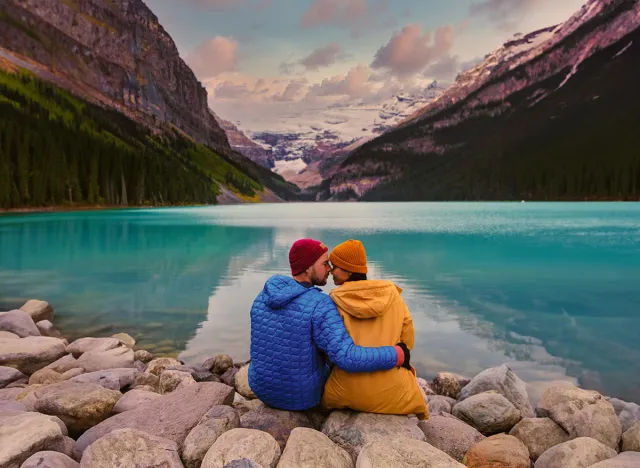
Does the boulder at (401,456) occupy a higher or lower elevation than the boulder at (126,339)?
higher

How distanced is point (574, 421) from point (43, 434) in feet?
23.6

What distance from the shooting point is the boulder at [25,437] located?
227 inches

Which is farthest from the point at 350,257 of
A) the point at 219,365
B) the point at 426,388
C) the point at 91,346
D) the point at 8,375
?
the point at 91,346

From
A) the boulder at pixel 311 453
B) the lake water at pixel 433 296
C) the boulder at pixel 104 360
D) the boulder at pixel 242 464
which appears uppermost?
the boulder at pixel 242 464

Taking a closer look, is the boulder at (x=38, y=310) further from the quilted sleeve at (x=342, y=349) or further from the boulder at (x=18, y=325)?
the quilted sleeve at (x=342, y=349)

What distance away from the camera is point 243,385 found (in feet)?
32.6

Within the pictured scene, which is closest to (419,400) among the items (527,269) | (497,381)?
(497,381)

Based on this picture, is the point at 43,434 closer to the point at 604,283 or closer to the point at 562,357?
the point at 562,357

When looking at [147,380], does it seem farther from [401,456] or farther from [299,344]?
[401,456]

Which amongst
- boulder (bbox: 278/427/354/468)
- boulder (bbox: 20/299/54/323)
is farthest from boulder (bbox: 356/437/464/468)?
boulder (bbox: 20/299/54/323)

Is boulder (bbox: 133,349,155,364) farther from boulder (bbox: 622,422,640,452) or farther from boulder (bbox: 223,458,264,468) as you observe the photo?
boulder (bbox: 622,422,640,452)

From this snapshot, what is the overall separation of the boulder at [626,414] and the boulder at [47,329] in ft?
50.3

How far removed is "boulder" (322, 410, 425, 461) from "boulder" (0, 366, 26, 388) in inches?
302

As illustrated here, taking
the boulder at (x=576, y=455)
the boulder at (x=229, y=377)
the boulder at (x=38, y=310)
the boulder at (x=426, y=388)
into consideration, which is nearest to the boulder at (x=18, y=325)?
the boulder at (x=38, y=310)
